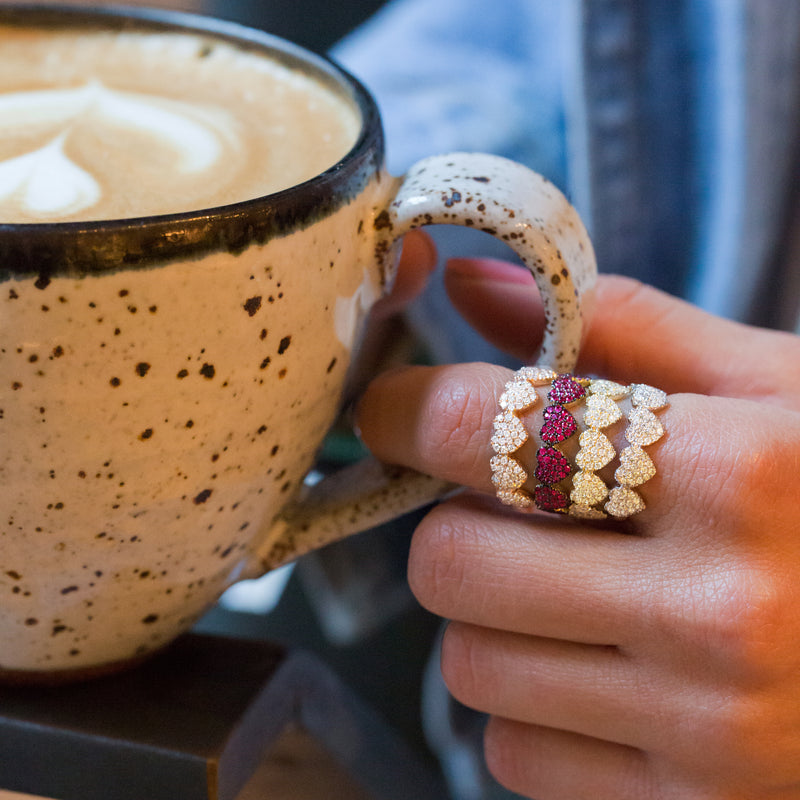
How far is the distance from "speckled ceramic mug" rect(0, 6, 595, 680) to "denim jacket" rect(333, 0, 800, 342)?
41 centimetres

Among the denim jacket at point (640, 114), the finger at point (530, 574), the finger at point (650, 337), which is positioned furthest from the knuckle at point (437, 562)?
the denim jacket at point (640, 114)

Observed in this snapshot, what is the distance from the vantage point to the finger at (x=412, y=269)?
463mm

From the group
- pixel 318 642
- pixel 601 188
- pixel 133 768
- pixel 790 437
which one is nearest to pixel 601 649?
pixel 790 437

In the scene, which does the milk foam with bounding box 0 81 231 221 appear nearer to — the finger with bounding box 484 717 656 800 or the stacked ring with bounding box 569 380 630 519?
the stacked ring with bounding box 569 380 630 519

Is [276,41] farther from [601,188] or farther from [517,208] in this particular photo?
[601,188]

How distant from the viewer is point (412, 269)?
475 millimetres

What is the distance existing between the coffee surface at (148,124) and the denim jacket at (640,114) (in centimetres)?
34

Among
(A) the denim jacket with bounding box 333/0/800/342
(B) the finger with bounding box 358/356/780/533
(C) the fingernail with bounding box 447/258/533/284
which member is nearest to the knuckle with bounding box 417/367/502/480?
(B) the finger with bounding box 358/356/780/533

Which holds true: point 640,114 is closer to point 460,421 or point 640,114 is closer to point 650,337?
point 650,337

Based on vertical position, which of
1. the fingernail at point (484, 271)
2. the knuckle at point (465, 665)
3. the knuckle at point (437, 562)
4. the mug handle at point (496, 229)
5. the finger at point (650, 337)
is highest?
the mug handle at point (496, 229)

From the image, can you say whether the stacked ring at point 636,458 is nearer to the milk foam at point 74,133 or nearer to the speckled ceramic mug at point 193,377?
the speckled ceramic mug at point 193,377

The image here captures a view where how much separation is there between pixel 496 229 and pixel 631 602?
0.18 metres

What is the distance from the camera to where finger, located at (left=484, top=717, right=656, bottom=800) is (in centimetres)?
42

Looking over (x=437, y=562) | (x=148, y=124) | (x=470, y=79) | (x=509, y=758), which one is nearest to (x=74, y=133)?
(x=148, y=124)
